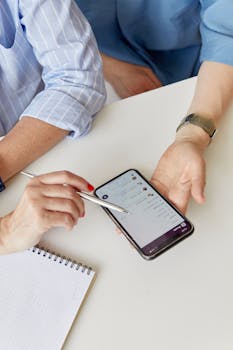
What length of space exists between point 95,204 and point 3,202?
0.51 feet

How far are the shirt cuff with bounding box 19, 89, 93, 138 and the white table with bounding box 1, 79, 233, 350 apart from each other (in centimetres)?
3

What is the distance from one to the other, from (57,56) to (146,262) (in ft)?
1.31

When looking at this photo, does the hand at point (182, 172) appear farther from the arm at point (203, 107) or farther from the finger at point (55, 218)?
the finger at point (55, 218)

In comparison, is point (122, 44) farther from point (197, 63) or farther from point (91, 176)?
point (91, 176)

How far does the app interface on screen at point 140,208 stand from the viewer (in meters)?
0.59

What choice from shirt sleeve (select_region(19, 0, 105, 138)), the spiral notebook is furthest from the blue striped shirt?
the spiral notebook

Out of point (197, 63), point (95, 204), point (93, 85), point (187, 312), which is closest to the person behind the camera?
point (187, 312)

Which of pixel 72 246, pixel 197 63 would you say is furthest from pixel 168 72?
pixel 72 246

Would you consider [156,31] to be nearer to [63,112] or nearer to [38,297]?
[63,112]

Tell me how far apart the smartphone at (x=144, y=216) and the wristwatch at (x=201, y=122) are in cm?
13

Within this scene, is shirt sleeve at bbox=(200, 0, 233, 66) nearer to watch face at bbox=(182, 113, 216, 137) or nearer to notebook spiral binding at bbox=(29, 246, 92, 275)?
watch face at bbox=(182, 113, 216, 137)

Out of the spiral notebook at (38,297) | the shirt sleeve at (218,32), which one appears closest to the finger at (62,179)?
the spiral notebook at (38,297)

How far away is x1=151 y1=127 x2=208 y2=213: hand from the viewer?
2.01ft

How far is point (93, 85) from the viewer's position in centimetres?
76
